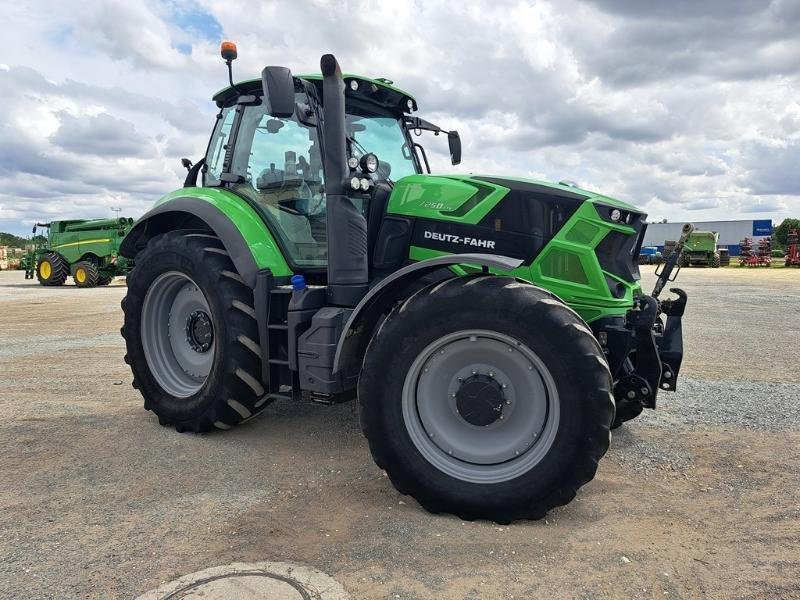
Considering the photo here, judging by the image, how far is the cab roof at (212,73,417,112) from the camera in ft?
14.3

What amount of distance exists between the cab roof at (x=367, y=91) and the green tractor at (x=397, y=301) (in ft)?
0.06

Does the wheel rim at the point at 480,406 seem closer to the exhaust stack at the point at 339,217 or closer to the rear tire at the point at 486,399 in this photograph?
the rear tire at the point at 486,399

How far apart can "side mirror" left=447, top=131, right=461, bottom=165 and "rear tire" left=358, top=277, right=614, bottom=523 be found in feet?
8.24

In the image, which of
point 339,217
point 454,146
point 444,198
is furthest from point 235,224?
point 454,146

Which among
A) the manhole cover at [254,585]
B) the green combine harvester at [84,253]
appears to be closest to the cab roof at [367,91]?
the manhole cover at [254,585]

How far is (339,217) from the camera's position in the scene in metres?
3.87

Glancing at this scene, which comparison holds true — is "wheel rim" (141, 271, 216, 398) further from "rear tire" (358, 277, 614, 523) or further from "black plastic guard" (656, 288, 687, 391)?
"black plastic guard" (656, 288, 687, 391)

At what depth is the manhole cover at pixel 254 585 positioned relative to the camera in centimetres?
240

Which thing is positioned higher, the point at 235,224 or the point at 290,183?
the point at 290,183

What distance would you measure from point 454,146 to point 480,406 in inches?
119

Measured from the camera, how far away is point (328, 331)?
3754 millimetres

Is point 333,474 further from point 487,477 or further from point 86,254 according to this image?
point 86,254

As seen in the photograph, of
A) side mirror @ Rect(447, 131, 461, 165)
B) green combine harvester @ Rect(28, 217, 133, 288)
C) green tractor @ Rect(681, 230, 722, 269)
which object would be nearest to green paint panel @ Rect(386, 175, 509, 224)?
side mirror @ Rect(447, 131, 461, 165)

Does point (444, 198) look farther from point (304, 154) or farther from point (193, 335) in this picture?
point (193, 335)
